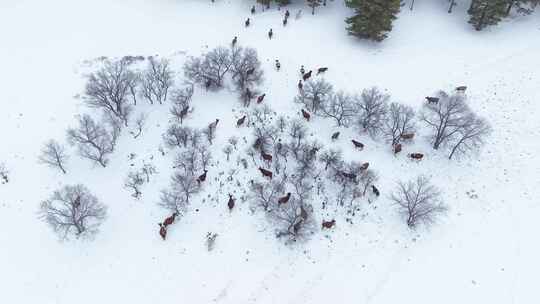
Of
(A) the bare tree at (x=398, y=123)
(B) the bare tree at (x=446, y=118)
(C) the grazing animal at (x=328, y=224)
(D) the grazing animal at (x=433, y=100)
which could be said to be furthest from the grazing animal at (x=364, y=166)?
(D) the grazing animal at (x=433, y=100)

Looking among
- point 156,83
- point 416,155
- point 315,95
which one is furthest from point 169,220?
point 416,155

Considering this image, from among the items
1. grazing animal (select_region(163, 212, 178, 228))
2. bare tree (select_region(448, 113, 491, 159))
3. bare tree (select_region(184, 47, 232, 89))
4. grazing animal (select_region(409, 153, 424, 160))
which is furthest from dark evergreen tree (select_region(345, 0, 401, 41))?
grazing animal (select_region(163, 212, 178, 228))

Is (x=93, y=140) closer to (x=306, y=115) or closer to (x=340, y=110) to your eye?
(x=306, y=115)

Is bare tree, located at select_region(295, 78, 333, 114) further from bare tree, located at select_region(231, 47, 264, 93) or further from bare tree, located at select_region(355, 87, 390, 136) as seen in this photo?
bare tree, located at select_region(231, 47, 264, 93)

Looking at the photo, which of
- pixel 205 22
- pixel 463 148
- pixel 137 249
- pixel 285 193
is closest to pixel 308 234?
pixel 285 193

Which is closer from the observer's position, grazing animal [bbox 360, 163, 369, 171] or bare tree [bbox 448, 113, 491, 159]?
grazing animal [bbox 360, 163, 369, 171]

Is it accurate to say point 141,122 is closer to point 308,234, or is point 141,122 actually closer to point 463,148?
point 308,234

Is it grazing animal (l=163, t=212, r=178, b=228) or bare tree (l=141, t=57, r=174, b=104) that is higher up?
bare tree (l=141, t=57, r=174, b=104)
